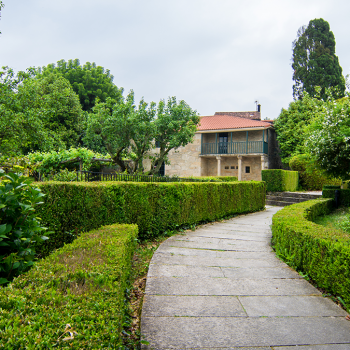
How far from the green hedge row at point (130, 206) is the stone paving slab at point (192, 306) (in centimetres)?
186

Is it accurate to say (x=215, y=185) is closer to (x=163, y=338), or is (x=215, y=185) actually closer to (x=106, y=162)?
(x=163, y=338)

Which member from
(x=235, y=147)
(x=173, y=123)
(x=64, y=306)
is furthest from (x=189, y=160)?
(x=64, y=306)

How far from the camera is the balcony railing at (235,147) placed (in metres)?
24.0

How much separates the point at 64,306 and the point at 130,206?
4178 mm

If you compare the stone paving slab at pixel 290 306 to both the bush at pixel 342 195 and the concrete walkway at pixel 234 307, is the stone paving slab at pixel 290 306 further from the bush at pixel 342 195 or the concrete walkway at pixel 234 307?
the bush at pixel 342 195

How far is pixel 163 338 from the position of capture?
2.42 m

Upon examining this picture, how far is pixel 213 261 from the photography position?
15.7 feet

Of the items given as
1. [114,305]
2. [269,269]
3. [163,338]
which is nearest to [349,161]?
[269,269]

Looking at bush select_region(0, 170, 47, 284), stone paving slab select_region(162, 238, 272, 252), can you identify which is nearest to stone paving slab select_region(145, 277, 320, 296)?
bush select_region(0, 170, 47, 284)

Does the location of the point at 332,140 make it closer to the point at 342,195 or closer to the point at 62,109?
the point at 342,195

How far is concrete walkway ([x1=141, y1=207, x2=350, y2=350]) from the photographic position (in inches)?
96.0

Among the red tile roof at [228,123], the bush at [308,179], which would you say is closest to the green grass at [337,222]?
the bush at [308,179]

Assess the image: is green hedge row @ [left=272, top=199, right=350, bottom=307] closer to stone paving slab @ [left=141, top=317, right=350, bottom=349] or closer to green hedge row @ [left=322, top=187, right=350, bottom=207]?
stone paving slab @ [left=141, top=317, right=350, bottom=349]

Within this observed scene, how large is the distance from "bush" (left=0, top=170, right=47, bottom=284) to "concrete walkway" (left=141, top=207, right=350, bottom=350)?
1.26 m
